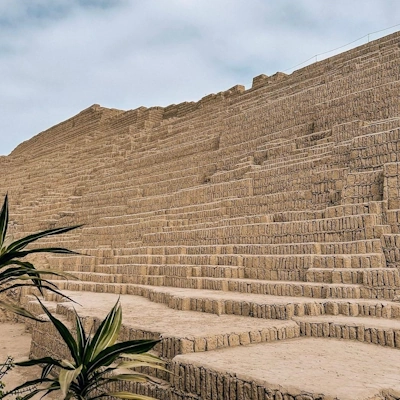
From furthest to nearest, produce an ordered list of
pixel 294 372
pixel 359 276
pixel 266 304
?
pixel 359 276 < pixel 266 304 < pixel 294 372

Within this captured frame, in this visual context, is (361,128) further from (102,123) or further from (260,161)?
(102,123)

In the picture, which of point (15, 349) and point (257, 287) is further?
point (15, 349)

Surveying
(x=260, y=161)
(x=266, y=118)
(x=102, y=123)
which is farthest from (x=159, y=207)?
(x=102, y=123)

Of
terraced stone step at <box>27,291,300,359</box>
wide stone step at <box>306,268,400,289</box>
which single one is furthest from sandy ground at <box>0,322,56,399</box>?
wide stone step at <box>306,268,400,289</box>

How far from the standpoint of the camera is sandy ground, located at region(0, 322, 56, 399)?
5663mm

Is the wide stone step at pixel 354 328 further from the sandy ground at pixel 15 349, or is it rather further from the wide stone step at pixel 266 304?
the sandy ground at pixel 15 349

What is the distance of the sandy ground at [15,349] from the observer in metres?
5.66

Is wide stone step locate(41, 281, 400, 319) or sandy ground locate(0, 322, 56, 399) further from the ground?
wide stone step locate(41, 281, 400, 319)

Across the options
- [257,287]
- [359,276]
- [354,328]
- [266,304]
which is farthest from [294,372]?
[257,287]

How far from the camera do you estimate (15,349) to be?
7402 millimetres

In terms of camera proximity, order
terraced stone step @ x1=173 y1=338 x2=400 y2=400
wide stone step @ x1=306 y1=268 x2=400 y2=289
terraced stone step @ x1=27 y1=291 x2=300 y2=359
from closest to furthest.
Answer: terraced stone step @ x1=173 y1=338 x2=400 y2=400 < terraced stone step @ x1=27 y1=291 x2=300 y2=359 < wide stone step @ x1=306 y1=268 x2=400 y2=289

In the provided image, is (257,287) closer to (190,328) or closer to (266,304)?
(266,304)

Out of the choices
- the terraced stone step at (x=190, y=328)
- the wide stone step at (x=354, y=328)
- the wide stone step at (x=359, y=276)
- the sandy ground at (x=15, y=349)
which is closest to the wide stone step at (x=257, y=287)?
the wide stone step at (x=359, y=276)

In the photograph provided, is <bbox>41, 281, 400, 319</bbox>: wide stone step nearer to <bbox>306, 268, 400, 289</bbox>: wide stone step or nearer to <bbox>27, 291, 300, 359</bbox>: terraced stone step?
<bbox>27, 291, 300, 359</bbox>: terraced stone step
